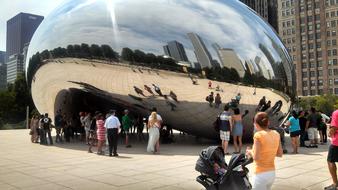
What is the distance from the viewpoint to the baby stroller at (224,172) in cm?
505

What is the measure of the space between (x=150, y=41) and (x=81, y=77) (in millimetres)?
3084

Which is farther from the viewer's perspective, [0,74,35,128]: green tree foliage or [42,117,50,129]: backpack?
[0,74,35,128]: green tree foliage

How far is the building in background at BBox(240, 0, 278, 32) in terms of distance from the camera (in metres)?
137

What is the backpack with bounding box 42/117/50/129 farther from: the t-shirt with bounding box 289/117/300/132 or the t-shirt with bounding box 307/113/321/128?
the t-shirt with bounding box 307/113/321/128

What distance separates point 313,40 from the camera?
381 feet

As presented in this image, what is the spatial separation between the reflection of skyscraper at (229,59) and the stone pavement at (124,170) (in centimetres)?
287

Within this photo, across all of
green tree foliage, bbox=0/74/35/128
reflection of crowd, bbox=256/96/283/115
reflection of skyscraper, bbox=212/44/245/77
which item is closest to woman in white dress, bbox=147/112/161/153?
reflection of skyscraper, bbox=212/44/245/77

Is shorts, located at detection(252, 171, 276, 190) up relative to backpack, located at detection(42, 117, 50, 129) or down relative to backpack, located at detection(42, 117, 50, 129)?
down

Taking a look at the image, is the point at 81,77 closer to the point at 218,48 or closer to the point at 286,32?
the point at 218,48

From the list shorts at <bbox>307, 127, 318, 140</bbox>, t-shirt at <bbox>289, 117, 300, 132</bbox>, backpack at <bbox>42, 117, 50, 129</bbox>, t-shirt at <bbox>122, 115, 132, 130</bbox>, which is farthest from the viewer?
backpack at <bbox>42, 117, 50, 129</bbox>

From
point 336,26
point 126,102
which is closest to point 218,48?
point 126,102

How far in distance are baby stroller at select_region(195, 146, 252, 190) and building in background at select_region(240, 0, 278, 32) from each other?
134824 mm

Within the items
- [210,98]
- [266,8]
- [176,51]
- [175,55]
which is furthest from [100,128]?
[266,8]

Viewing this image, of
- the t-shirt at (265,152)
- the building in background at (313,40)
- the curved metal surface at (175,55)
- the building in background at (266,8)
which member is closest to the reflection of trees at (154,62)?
the curved metal surface at (175,55)
